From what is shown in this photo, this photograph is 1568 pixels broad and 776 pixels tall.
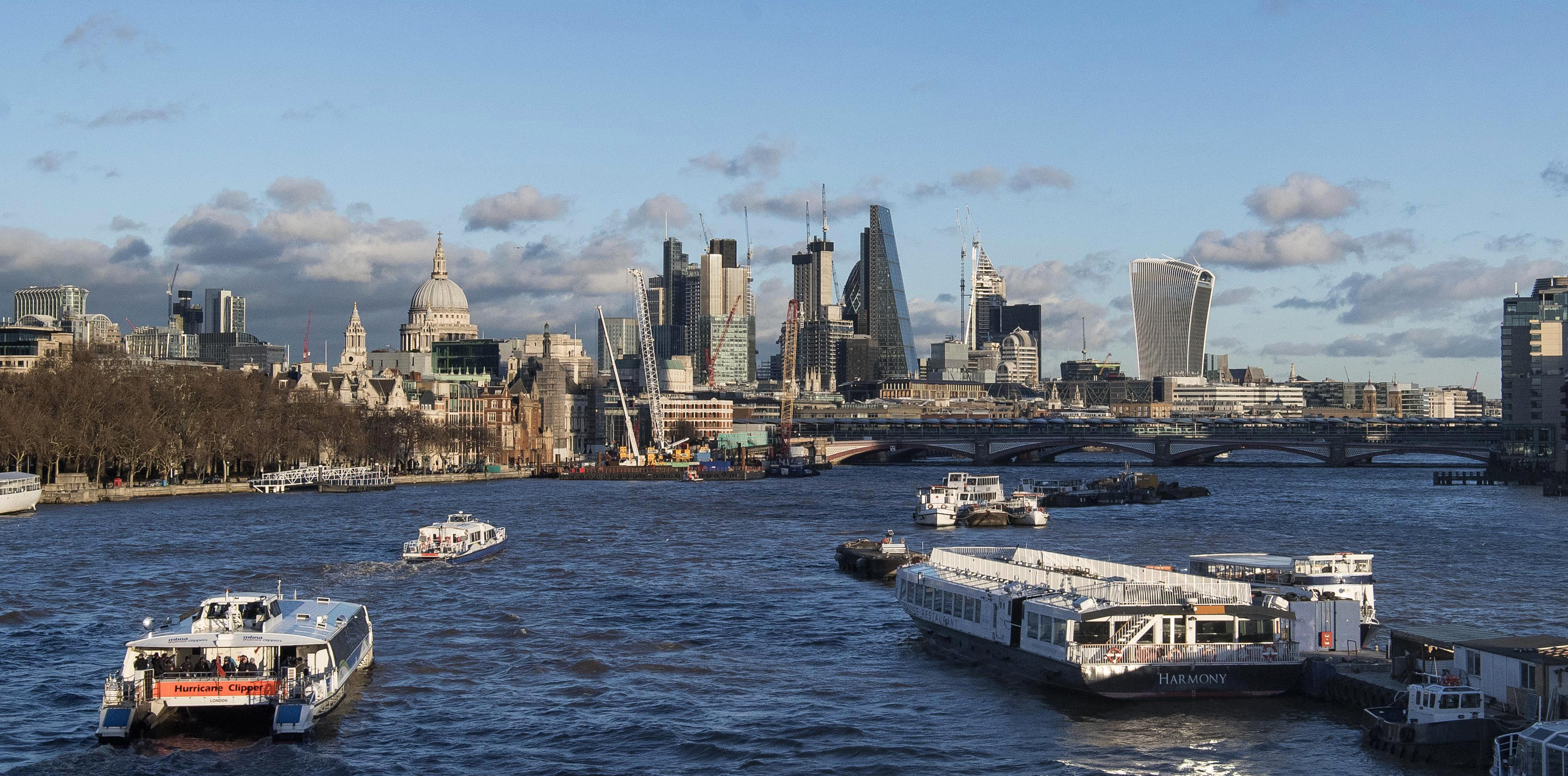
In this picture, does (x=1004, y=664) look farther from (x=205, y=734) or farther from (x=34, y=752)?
(x=34, y=752)

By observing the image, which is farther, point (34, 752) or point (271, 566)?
point (271, 566)

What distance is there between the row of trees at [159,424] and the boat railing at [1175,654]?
4212 inches

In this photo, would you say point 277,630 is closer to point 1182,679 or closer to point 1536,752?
point 1182,679

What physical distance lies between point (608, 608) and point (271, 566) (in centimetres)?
2169

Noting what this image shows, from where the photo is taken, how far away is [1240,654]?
4425cm

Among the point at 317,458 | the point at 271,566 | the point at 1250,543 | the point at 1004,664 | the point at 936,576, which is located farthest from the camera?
the point at 317,458

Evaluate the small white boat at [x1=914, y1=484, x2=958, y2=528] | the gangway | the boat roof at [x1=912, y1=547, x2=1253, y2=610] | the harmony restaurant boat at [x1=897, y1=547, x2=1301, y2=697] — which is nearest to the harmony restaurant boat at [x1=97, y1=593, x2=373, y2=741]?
the harmony restaurant boat at [x1=897, y1=547, x2=1301, y2=697]

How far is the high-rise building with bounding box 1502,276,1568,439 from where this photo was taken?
536ft

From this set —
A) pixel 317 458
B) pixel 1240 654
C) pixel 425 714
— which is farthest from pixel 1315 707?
pixel 317 458

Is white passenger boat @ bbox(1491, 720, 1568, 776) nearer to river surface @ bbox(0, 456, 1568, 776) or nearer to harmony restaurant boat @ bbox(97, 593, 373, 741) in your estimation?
river surface @ bbox(0, 456, 1568, 776)

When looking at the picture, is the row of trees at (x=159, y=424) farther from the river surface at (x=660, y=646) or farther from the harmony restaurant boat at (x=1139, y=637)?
the harmony restaurant boat at (x=1139, y=637)

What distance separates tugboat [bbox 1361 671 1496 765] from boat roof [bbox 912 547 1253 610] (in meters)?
7.92

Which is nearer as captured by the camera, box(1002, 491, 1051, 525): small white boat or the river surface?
the river surface

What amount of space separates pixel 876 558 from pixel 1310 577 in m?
27.1
